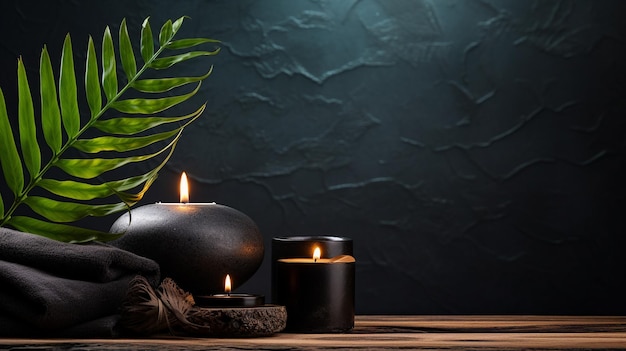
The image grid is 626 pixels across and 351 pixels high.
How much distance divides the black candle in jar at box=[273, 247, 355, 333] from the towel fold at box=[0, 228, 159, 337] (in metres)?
0.15

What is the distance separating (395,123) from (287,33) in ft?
0.75

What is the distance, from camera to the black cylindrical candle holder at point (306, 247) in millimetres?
969

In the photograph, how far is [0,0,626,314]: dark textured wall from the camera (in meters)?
1.26

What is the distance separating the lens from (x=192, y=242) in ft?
3.06

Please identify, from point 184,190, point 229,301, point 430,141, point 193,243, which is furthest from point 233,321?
point 430,141

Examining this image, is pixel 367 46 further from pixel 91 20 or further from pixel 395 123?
pixel 91 20

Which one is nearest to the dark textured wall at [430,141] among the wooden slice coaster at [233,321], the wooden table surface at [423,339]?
the wooden table surface at [423,339]

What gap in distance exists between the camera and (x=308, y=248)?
3.20ft

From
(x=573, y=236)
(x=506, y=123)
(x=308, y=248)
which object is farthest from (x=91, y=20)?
(x=573, y=236)

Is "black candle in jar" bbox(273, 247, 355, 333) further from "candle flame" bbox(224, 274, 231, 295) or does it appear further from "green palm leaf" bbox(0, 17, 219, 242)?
"green palm leaf" bbox(0, 17, 219, 242)

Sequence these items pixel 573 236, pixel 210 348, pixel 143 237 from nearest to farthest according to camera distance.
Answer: pixel 210 348
pixel 143 237
pixel 573 236

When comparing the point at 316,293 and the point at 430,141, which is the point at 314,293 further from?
the point at 430,141

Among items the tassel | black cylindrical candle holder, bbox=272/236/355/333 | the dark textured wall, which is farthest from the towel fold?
the dark textured wall

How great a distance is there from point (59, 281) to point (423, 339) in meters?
0.40
